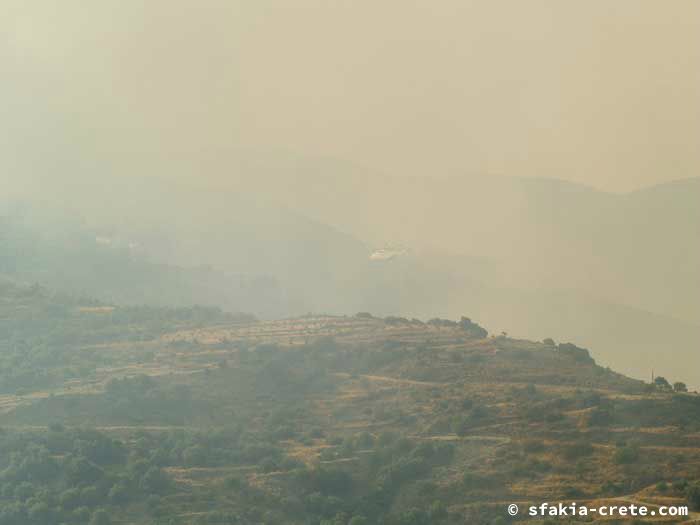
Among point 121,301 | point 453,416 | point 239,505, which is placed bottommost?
point 239,505

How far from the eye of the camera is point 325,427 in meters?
36.1

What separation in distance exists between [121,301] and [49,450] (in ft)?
88.0

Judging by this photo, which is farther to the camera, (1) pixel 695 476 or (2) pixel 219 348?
(2) pixel 219 348

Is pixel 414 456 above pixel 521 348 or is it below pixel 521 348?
below

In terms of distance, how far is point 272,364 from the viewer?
41594mm

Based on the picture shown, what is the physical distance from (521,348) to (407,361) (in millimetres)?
4150

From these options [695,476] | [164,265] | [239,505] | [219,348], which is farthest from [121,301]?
[695,476]

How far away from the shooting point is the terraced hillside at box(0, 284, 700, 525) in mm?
29078

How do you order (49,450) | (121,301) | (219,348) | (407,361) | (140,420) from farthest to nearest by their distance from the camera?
(121,301), (219,348), (407,361), (140,420), (49,450)

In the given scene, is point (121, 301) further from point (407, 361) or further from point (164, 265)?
point (407, 361)

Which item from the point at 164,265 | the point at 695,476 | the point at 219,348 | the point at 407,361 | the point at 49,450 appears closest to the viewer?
the point at 695,476

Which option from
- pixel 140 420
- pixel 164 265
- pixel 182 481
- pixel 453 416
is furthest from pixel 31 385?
pixel 164 265

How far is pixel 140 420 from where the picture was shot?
37.5 metres

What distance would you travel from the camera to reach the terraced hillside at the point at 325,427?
29.1m
